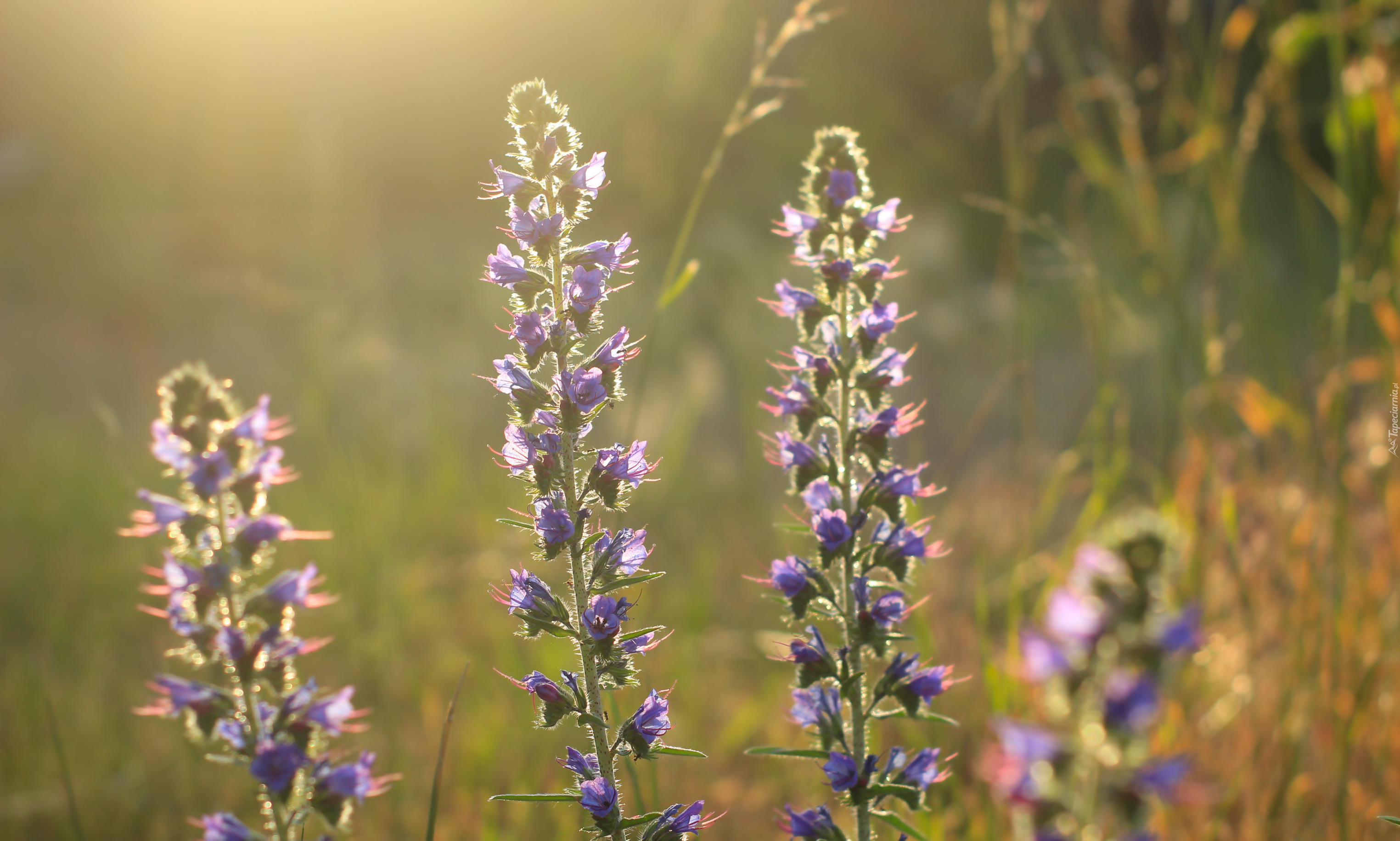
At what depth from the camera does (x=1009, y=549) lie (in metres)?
5.16

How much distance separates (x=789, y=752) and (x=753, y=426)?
363cm

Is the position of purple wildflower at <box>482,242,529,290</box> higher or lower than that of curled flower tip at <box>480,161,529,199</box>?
lower

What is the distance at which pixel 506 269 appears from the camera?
5.93 ft

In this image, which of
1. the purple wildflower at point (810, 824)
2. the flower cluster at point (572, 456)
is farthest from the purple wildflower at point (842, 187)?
the purple wildflower at point (810, 824)

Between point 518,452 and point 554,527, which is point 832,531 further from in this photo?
point 518,452

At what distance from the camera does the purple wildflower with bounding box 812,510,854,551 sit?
1.62m

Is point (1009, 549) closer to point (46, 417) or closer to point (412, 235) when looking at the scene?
point (46, 417)

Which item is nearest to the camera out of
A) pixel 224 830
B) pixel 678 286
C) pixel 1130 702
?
pixel 1130 702

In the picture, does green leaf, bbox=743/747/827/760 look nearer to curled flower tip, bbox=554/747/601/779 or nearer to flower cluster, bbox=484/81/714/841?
flower cluster, bbox=484/81/714/841

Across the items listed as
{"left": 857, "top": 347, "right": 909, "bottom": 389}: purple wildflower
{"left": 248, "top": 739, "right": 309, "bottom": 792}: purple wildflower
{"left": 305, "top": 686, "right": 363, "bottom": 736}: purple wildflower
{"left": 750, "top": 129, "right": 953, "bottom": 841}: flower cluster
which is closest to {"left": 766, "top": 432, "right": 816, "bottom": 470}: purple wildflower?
{"left": 750, "top": 129, "right": 953, "bottom": 841}: flower cluster

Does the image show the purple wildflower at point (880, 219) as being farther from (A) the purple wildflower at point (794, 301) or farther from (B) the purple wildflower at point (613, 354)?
(B) the purple wildflower at point (613, 354)

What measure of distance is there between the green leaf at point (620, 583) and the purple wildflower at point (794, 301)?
575 mm

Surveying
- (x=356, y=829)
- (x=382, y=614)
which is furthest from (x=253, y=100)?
(x=356, y=829)
